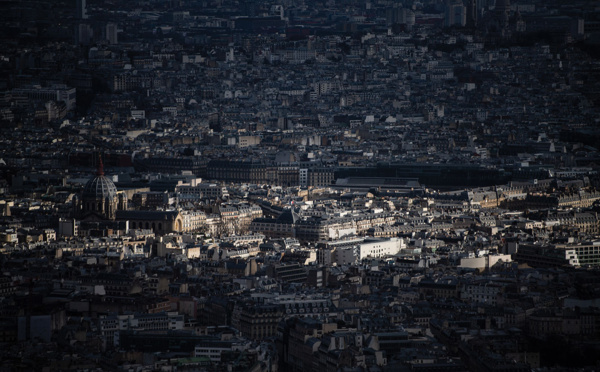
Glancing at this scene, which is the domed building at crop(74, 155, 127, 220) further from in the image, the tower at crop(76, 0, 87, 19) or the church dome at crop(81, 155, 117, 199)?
the tower at crop(76, 0, 87, 19)

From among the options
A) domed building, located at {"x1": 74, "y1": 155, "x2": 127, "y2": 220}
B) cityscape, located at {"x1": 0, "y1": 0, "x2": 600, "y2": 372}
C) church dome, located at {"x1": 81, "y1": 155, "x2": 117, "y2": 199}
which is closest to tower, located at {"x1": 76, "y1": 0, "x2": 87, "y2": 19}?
cityscape, located at {"x1": 0, "y1": 0, "x2": 600, "y2": 372}

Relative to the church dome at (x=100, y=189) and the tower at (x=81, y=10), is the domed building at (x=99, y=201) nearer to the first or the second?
the church dome at (x=100, y=189)

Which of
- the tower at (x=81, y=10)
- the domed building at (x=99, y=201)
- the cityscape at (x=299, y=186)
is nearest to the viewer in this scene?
the cityscape at (x=299, y=186)

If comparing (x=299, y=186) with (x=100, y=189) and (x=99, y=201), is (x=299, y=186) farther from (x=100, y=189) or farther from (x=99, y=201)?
(x=99, y=201)

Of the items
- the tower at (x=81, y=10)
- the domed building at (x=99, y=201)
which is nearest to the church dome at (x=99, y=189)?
the domed building at (x=99, y=201)

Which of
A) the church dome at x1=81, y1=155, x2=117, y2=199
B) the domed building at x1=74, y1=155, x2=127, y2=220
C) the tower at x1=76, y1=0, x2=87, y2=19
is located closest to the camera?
the domed building at x1=74, y1=155, x2=127, y2=220

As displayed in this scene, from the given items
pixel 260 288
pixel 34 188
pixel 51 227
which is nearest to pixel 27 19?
pixel 34 188

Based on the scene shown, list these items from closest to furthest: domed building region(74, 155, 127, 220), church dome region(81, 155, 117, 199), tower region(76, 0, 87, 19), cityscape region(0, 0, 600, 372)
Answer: cityscape region(0, 0, 600, 372), domed building region(74, 155, 127, 220), church dome region(81, 155, 117, 199), tower region(76, 0, 87, 19)
